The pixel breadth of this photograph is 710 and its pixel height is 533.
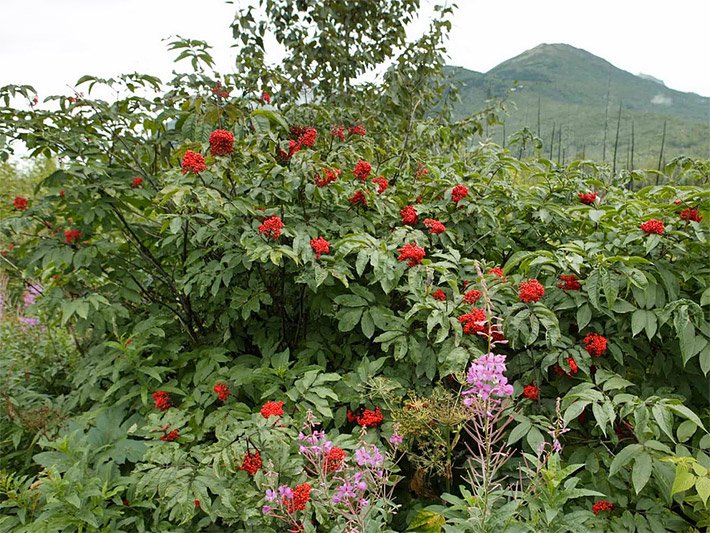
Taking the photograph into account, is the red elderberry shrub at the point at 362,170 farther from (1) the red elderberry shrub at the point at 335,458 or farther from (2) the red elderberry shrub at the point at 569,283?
(1) the red elderberry shrub at the point at 335,458

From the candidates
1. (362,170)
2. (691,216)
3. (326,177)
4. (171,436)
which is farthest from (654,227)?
(171,436)

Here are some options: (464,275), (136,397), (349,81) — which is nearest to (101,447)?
(136,397)

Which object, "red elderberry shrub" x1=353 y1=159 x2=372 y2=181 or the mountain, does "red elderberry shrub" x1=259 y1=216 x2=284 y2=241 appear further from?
the mountain

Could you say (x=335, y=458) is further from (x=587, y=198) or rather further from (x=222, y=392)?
(x=587, y=198)

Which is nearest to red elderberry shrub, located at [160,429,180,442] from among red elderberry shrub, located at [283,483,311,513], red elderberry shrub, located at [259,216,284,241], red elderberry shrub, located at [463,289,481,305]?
red elderberry shrub, located at [283,483,311,513]

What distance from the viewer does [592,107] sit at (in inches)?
880

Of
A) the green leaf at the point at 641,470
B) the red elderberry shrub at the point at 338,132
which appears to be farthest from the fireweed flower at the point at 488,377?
the red elderberry shrub at the point at 338,132

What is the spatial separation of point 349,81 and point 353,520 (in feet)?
9.90

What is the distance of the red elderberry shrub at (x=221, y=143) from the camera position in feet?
6.32

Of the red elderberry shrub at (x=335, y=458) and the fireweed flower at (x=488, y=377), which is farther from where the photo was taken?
the red elderberry shrub at (x=335, y=458)

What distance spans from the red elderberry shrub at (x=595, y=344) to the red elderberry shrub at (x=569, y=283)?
0.21 m

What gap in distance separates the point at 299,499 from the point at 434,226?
128 cm

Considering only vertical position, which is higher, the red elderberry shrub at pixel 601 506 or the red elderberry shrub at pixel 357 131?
the red elderberry shrub at pixel 357 131

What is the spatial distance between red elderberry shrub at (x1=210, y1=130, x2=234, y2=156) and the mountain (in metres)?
2.38
